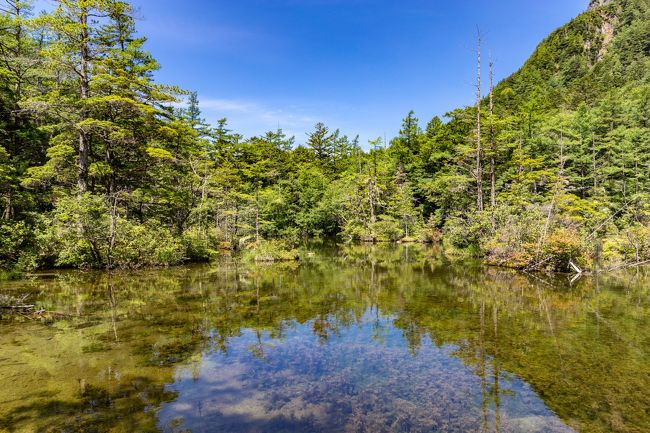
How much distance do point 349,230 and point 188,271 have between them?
25.8 m

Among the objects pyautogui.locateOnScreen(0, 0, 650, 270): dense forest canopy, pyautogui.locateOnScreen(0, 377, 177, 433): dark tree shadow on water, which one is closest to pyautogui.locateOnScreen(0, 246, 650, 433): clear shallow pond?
pyautogui.locateOnScreen(0, 377, 177, 433): dark tree shadow on water

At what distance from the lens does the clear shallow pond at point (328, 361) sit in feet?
17.5

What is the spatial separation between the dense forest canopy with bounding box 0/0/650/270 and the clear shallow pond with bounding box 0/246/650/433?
4.90m

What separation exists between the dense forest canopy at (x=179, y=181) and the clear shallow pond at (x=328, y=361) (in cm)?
490

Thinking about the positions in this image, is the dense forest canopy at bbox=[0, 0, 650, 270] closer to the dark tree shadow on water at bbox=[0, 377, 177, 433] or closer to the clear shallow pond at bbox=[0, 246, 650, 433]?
the clear shallow pond at bbox=[0, 246, 650, 433]

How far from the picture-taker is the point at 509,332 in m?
9.28

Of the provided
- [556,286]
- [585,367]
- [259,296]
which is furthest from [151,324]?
[556,286]

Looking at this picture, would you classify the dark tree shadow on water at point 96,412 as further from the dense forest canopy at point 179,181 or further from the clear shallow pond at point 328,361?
the dense forest canopy at point 179,181

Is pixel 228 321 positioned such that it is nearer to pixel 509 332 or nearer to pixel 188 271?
pixel 509 332

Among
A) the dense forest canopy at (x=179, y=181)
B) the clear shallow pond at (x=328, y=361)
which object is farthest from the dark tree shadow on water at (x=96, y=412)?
the dense forest canopy at (x=179, y=181)

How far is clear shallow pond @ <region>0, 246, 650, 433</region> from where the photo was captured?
17.5 ft

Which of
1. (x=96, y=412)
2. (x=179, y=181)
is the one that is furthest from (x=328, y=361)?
(x=179, y=181)

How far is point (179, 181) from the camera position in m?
25.8

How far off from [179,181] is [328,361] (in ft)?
70.3
